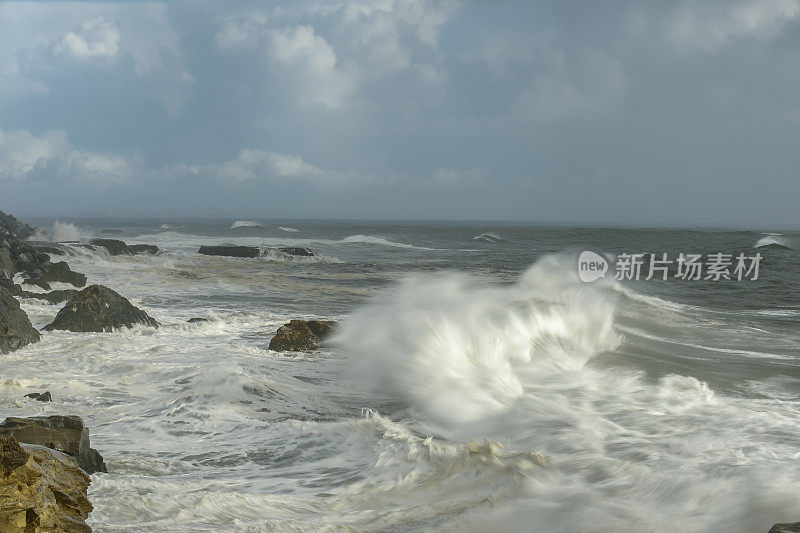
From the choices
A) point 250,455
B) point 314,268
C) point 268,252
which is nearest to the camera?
point 250,455

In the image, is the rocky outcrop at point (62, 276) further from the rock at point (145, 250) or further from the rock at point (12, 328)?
the rock at point (145, 250)

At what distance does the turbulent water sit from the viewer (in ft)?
10.4

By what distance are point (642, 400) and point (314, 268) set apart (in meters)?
17.2

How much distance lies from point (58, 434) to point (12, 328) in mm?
4161

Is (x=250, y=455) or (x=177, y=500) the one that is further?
(x=250, y=455)

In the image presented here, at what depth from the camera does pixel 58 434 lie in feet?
10.6

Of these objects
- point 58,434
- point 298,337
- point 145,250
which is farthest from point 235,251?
point 58,434

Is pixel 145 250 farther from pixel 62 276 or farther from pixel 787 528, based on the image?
pixel 787 528

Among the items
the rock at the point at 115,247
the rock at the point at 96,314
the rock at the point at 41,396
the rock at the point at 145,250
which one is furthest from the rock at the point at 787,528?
the rock at the point at 145,250

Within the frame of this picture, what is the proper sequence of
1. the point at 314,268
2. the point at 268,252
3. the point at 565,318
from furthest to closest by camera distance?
the point at 268,252, the point at 314,268, the point at 565,318

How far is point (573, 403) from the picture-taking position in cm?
541

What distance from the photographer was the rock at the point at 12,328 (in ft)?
21.4

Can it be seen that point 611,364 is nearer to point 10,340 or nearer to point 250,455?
point 250,455

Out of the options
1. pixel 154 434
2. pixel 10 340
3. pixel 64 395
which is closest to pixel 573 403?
pixel 154 434
